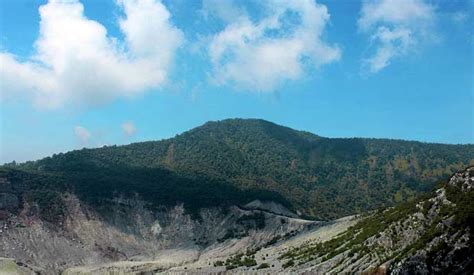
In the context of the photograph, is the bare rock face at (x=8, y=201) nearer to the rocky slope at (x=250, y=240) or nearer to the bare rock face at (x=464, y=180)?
the rocky slope at (x=250, y=240)

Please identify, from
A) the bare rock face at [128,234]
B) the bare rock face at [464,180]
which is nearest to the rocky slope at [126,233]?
the bare rock face at [128,234]

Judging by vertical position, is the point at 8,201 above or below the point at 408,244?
above

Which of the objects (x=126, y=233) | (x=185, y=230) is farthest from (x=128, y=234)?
(x=185, y=230)

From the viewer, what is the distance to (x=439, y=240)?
224 ft

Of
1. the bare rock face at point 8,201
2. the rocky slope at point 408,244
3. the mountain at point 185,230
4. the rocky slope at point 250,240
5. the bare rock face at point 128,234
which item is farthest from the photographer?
the bare rock face at point 8,201

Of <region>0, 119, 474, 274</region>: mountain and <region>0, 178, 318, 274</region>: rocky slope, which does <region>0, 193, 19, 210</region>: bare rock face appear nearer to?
<region>0, 178, 318, 274</region>: rocky slope

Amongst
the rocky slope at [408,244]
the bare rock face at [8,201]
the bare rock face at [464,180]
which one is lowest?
the rocky slope at [408,244]

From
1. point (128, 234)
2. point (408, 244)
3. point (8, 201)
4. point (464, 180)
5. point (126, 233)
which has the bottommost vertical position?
point (408, 244)

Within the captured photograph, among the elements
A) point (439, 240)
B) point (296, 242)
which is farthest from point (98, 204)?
point (439, 240)

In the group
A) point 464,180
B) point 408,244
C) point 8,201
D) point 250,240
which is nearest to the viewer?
point 408,244

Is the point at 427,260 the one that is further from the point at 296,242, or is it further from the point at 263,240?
the point at 263,240

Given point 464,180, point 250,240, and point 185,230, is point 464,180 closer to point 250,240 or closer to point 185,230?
point 250,240

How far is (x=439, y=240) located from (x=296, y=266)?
37039mm

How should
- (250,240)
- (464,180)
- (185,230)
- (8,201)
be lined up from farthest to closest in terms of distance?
(185,230), (250,240), (8,201), (464,180)
